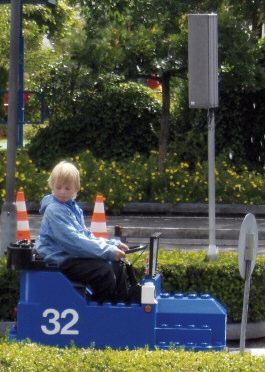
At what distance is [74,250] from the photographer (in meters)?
7.29

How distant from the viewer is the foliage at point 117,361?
17.7 ft

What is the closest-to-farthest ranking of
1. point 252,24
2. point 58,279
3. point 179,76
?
point 58,279 → point 179,76 → point 252,24

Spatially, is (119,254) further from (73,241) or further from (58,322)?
(58,322)

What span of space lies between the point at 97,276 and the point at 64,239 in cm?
31

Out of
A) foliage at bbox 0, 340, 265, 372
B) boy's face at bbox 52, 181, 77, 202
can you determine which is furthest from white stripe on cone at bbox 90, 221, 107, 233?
foliage at bbox 0, 340, 265, 372

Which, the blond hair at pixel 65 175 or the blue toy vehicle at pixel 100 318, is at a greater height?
the blond hair at pixel 65 175

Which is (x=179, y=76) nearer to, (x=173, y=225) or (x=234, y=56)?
(x=234, y=56)

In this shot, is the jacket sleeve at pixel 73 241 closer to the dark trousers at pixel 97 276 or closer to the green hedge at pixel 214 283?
the dark trousers at pixel 97 276

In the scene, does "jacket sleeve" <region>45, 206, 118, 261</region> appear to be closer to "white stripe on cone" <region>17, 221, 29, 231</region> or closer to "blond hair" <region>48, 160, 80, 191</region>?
"blond hair" <region>48, 160, 80, 191</region>

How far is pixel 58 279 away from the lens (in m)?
7.14

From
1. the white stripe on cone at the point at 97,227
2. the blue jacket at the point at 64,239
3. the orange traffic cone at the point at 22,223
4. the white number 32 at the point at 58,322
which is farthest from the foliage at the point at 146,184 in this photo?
the white number 32 at the point at 58,322

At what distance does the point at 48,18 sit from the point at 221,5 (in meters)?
8.89

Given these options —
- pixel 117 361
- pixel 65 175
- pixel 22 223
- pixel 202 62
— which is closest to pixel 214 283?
pixel 202 62

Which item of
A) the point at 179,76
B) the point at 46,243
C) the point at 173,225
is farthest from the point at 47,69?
the point at 46,243
